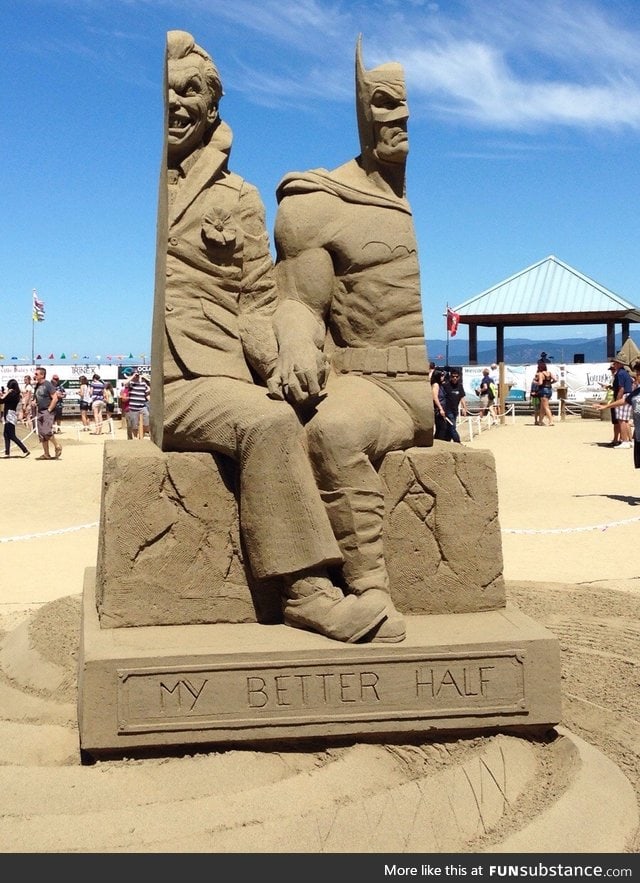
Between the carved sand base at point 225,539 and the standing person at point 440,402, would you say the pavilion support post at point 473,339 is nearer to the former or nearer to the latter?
the standing person at point 440,402

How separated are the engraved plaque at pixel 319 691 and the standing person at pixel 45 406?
9.81 meters

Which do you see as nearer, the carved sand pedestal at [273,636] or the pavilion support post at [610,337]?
the carved sand pedestal at [273,636]

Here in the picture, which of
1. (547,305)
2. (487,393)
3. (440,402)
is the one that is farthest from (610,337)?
(440,402)

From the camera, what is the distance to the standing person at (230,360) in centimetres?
310

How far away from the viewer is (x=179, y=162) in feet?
11.6

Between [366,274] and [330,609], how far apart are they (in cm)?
125

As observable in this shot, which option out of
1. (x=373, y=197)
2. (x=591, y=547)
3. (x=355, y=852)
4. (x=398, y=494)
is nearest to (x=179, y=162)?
(x=373, y=197)

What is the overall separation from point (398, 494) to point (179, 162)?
1.46 metres

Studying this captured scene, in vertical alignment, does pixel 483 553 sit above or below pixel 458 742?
above

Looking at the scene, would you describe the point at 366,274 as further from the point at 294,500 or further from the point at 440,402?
the point at 440,402

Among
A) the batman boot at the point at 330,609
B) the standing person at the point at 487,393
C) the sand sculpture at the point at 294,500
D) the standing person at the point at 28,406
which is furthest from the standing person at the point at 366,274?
the standing person at the point at 487,393

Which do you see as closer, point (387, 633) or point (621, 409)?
point (387, 633)

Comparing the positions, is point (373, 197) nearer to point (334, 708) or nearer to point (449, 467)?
point (449, 467)

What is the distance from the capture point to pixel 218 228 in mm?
3471
